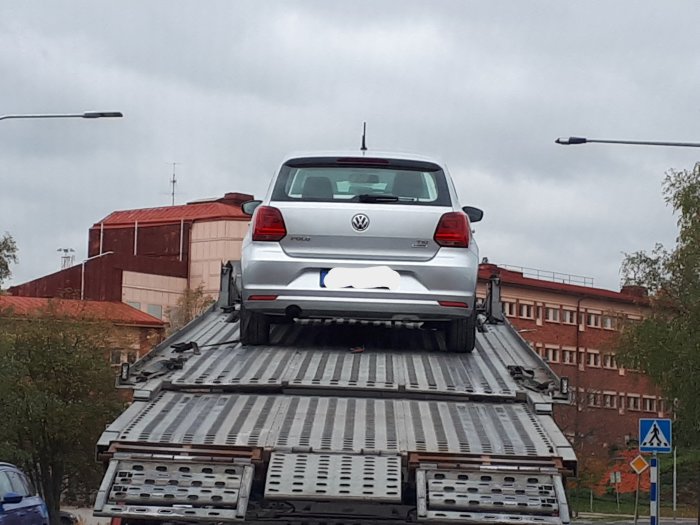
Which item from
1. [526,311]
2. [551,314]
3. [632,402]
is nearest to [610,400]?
[632,402]

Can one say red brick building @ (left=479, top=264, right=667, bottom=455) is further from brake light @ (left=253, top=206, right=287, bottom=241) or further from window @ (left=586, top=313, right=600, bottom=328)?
brake light @ (left=253, top=206, right=287, bottom=241)

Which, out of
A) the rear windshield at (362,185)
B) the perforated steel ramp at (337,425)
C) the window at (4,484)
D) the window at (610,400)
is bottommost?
the window at (610,400)

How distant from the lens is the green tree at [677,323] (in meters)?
33.5

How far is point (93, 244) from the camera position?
111750mm

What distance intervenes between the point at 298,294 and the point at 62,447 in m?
30.1

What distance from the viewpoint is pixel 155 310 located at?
9950 centimetres

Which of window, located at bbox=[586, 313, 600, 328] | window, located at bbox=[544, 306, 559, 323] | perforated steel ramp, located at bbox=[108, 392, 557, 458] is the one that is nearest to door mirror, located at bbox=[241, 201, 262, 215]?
perforated steel ramp, located at bbox=[108, 392, 557, 458]

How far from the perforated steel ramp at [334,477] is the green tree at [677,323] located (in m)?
27.2

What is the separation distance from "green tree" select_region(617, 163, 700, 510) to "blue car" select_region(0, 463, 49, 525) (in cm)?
2140

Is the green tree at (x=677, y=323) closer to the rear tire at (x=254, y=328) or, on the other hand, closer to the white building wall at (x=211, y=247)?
the rear tire at (x=254, y=328)

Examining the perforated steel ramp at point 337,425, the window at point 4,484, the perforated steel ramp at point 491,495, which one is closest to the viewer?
the perforated steel ramp at point 491,495

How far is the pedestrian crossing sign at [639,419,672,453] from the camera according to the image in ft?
70.0

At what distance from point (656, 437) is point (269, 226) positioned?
13300 mm

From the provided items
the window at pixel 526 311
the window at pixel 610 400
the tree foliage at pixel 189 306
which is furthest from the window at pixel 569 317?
the tree foliage at pixel 189 306
